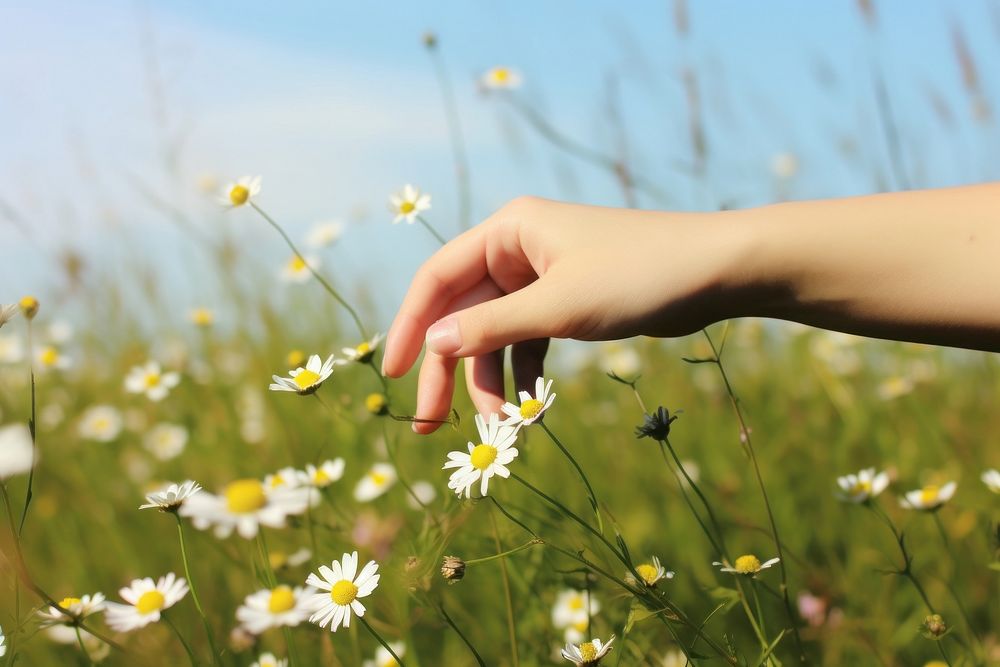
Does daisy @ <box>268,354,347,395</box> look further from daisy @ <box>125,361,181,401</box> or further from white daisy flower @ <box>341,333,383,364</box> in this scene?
daisy @ <box>125,361,181,401</box>

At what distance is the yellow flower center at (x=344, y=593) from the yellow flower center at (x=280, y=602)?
9cm

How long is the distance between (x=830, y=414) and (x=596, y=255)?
1.74 metres

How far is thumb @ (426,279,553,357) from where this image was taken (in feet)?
3.25

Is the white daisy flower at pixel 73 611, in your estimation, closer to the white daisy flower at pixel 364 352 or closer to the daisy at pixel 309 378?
the daisy at pixel 309 378

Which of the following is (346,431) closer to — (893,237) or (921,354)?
(893,237)

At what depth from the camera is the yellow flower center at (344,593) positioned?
917 mm

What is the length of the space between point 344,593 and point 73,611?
309 mm

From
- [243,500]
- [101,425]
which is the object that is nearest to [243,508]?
[243,500]

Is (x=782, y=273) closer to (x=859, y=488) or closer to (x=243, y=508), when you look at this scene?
(x=859, y=488)

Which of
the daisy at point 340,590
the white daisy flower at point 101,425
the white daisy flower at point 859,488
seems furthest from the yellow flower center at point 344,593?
the white daisy flower at point 101,425

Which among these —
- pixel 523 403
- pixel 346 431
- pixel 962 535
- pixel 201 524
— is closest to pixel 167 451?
pixel 346 431

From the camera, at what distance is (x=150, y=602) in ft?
3.26

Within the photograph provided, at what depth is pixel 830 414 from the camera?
2482 millimetres


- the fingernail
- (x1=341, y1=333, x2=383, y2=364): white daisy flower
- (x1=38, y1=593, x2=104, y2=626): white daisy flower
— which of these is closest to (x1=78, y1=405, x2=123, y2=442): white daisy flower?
(x1=341, y1=333, x2=383, y2=364): white daisy flower
